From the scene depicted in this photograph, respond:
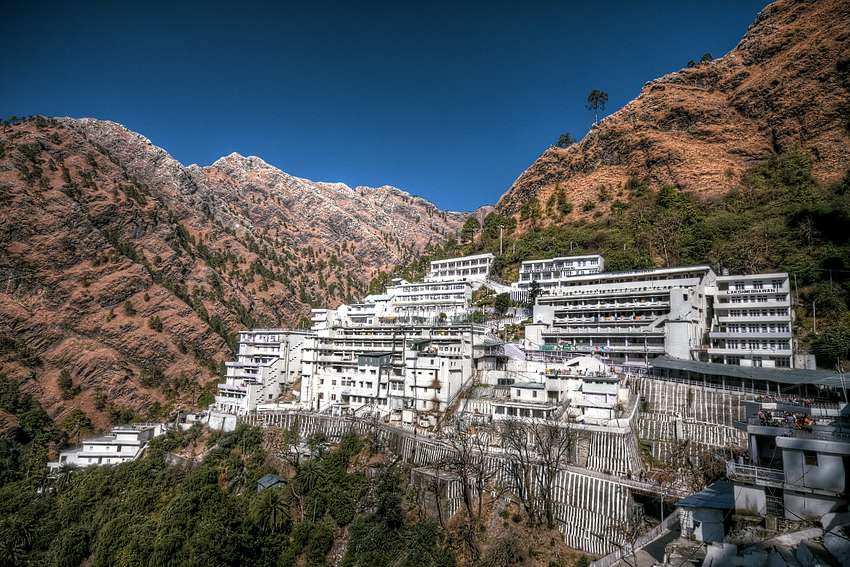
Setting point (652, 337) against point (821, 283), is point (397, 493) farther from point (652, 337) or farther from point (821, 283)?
point (821, 283)

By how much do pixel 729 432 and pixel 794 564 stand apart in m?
21.4

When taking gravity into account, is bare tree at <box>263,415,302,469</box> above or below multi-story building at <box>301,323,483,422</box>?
below

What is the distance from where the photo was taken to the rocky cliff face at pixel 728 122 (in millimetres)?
74062

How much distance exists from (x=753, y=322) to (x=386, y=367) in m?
36.3

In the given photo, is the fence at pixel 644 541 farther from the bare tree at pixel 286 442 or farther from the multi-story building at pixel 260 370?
the multi-story building at pixel 260 370

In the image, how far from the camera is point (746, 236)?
61594 millimetres

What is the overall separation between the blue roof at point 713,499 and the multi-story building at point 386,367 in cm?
2628

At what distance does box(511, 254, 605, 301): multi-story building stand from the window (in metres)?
42.5

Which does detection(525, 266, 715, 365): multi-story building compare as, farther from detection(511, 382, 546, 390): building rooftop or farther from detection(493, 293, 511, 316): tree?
detection(511, 382, 546, 390): building rooftop

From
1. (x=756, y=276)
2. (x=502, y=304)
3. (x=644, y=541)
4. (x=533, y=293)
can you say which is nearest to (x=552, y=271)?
(x=533, y=293)

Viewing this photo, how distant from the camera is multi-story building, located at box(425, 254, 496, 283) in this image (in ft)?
262

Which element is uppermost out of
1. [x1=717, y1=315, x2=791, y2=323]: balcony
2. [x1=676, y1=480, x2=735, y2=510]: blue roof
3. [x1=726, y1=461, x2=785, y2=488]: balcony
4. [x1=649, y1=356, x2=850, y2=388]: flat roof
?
[x1=717, y1=315, x2=791, y2=323]: balcony

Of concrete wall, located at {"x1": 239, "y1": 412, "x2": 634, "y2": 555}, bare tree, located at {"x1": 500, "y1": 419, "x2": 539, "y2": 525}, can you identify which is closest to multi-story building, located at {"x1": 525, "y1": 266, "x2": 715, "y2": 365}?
bare tree, located at {"x1": 500, "y1": 419, "x2": 539, "y2": 525}

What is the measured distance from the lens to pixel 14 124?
341 ft
